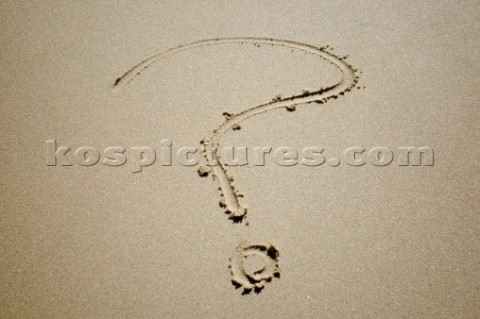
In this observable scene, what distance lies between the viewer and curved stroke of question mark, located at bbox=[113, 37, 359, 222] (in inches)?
75.1

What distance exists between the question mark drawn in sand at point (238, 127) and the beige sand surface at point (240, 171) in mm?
14

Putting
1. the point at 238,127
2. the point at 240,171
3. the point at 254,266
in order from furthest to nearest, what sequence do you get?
the point at 238,127 < the point at 240,171 < the point at 254,266

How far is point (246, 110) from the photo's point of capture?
2.26m

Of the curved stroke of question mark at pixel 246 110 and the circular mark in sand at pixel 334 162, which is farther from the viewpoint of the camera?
the circular mark in sand at pixel 334 162

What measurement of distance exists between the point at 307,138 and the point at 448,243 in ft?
2.96

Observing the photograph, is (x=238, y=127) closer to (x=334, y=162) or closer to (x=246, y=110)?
(x=246, y=110)

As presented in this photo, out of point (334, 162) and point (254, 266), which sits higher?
point (334, 162)

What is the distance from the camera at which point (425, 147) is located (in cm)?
210

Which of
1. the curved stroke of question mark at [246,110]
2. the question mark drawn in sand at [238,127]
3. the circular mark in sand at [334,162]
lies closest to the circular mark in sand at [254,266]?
the question mark drawn in sand at [238,127]

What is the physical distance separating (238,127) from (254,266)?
33.6 inches

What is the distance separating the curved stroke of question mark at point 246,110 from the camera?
75.1 inches

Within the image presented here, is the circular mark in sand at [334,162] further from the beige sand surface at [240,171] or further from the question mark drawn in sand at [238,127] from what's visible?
the question mark drawn in sand at [238,127]

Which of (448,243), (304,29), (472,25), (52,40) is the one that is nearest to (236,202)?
(448,243)

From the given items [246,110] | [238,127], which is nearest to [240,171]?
[238,127]
